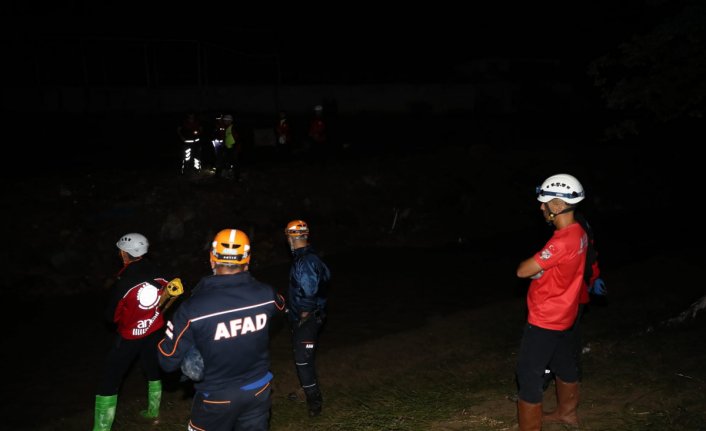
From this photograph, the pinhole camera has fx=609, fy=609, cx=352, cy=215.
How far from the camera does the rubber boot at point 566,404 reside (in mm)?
5301

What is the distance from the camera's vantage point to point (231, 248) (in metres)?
4.09

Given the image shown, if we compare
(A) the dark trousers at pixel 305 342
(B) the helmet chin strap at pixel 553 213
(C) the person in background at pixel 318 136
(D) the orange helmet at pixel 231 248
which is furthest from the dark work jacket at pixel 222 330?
(C) the person in background at pixel 318 136

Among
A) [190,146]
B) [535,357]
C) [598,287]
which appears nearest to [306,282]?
[535,357]

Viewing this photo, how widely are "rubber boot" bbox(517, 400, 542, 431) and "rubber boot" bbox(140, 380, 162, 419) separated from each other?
12.6ft

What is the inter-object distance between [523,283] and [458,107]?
1855cm

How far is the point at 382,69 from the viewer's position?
3828 cm

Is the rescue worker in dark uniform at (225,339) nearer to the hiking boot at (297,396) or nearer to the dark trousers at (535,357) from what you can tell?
the dark trousers at (535,357)

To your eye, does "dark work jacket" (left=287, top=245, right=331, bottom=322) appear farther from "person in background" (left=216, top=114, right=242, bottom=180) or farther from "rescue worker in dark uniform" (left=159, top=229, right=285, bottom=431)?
"person in background" (left=216, top=114, right=242, bottom=180)

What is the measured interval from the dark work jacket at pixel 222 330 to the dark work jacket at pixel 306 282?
1.97m

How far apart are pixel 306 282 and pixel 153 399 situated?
2.24 m

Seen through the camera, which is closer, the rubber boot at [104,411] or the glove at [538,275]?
the glove at [538,275]

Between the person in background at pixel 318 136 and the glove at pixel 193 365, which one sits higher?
the person in background at pixel 318 136

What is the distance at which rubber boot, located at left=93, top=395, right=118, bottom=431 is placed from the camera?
6074mm

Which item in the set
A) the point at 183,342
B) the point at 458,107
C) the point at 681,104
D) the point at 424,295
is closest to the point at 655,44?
the point at 681,104
